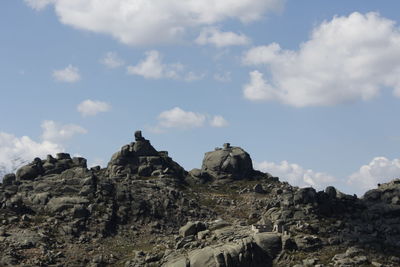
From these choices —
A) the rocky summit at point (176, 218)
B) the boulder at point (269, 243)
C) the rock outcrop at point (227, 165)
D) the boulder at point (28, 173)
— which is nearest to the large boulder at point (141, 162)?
the rocky summit at point (176, 218)

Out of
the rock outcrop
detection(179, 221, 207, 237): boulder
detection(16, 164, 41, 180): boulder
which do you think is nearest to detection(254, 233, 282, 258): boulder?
detection(179, 221, 207, 237): boulder

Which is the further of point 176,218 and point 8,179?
point 8,179

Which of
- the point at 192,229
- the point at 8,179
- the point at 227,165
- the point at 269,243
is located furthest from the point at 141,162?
the point at 269,243

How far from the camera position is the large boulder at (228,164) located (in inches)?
7067

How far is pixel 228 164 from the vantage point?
180 metres

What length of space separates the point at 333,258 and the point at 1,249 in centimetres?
6442

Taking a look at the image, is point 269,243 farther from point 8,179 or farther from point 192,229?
point 8,179

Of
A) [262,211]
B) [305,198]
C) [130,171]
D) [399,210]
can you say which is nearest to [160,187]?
[130,171]

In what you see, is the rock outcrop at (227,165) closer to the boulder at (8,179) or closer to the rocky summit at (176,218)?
the rocky summit at (176,218)

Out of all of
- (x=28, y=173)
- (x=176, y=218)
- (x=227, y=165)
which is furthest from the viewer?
(x=227, y=165)

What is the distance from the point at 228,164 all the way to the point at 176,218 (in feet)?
140

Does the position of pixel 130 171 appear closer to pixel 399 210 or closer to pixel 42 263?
pixel 42 263

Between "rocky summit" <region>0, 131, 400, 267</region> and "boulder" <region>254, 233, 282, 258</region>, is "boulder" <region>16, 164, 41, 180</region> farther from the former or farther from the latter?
"boulder" <region>254, 233, 282, 258</region>

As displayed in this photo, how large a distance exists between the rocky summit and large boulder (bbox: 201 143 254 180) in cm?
44
